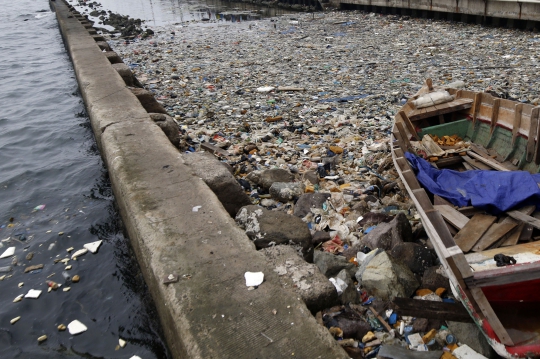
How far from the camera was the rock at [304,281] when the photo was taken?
9.44 feet

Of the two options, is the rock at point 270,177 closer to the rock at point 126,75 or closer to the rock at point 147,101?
the rock at point 147,101

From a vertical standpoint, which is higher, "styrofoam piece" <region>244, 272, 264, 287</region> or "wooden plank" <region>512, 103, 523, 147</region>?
"wooden plank" <region>512, 103, 523, 147</region>

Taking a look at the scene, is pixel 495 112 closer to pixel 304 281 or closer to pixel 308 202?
pixel 308 202

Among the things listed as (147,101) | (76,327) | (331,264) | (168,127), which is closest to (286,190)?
(331,264)

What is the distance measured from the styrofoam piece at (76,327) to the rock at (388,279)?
2320 millimetres

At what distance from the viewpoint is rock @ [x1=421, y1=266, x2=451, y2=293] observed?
3314 mm

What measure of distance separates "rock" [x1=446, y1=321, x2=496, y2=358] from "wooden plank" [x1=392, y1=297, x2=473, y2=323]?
0.20 feet

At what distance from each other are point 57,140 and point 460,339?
762 cm

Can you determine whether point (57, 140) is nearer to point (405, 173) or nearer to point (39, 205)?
point (39, 205)

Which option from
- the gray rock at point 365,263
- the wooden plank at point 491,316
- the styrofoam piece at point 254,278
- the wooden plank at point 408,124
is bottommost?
the gray rock at point 365,263

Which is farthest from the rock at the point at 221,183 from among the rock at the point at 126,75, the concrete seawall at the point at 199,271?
the rock at the point at 126,75

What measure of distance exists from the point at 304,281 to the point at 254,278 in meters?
0.34

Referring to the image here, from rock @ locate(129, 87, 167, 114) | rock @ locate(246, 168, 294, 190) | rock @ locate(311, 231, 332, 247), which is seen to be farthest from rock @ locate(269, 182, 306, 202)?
rock @ locate(129, 87, 167, 114)

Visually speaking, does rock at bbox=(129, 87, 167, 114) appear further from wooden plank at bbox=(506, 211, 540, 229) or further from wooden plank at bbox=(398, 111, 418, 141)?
wooden plank at bbox=(506, 211, 540, 229)
